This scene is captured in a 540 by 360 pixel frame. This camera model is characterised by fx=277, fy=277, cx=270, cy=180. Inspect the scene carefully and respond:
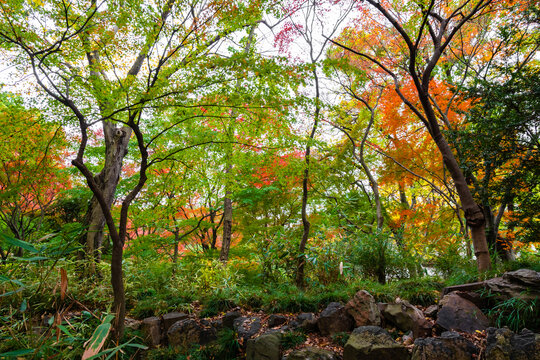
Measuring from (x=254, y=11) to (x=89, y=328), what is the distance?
16.0 ft

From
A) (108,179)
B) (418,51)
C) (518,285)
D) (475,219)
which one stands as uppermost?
(418,51)

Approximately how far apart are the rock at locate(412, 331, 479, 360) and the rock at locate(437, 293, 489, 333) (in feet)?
1.31

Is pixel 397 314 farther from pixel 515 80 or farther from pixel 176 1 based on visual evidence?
pixel 176 1

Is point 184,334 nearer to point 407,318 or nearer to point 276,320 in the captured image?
point 276,320

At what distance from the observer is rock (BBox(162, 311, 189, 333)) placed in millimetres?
3939

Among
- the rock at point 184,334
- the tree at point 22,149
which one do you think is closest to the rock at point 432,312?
the rock at point 184,334

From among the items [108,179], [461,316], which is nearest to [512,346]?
[461,316]

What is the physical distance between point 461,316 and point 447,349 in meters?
0.63

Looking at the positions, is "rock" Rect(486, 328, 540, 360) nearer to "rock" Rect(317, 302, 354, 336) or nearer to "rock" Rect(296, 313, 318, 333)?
"rock" Rect(317, 302, 354, 336)

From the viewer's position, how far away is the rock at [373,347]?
8.16 feet

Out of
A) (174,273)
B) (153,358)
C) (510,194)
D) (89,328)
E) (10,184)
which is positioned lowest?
(153,358)


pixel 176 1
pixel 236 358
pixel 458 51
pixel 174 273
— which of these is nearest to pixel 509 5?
pixel 458 51

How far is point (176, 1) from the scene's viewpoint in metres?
3.80

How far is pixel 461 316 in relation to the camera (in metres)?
2.81
